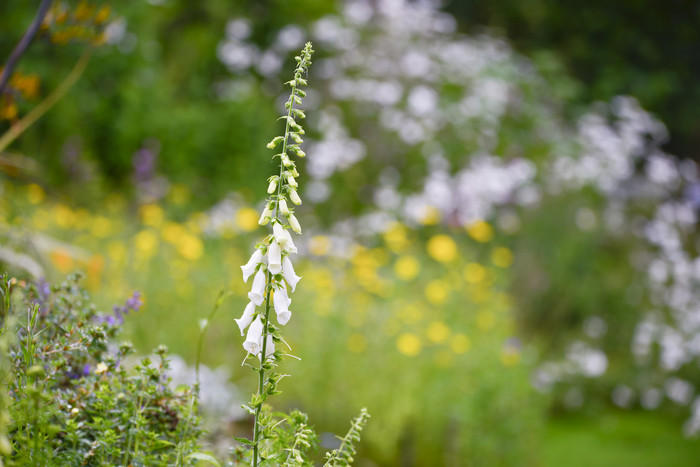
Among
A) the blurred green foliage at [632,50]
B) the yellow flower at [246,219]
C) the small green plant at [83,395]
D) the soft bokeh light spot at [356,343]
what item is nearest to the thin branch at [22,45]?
the small green plant at [83,395]

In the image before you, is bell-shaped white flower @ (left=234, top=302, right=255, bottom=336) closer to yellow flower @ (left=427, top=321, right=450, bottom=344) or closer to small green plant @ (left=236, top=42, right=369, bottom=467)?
small green plant @ (left=236, top=42, right=369, bottom=467)

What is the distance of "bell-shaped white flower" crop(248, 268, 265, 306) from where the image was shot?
98 cm

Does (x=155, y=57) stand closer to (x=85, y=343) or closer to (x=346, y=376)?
(x=346, y=376)

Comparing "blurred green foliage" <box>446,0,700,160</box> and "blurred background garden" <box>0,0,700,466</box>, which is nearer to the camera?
"blurred background garden" <box>0,0,700,466</box>

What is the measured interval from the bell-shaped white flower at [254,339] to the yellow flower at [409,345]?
2424mm

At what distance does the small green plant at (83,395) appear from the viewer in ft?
3.32

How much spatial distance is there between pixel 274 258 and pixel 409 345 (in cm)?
250

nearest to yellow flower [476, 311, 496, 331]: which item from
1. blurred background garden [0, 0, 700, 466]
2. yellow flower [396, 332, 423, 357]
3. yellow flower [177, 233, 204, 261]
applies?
blurred background garden [0, 0, 700, 466]

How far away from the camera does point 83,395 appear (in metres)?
1.16

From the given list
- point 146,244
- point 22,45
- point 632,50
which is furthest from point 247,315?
point 632,50

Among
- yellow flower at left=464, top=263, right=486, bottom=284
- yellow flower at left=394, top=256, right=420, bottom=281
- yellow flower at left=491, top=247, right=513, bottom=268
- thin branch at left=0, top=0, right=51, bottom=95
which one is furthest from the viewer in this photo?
yellow flower at left=491, top=247, right=513, bottom=268

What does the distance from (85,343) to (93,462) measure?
0.21 m

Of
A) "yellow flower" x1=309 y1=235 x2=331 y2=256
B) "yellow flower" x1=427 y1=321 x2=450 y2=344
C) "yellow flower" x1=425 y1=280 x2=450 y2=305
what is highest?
"yellow flower" x1=309 y1=235 x2=331 y2=256

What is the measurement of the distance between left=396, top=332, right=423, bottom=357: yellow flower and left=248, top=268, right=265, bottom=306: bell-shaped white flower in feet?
7.96
